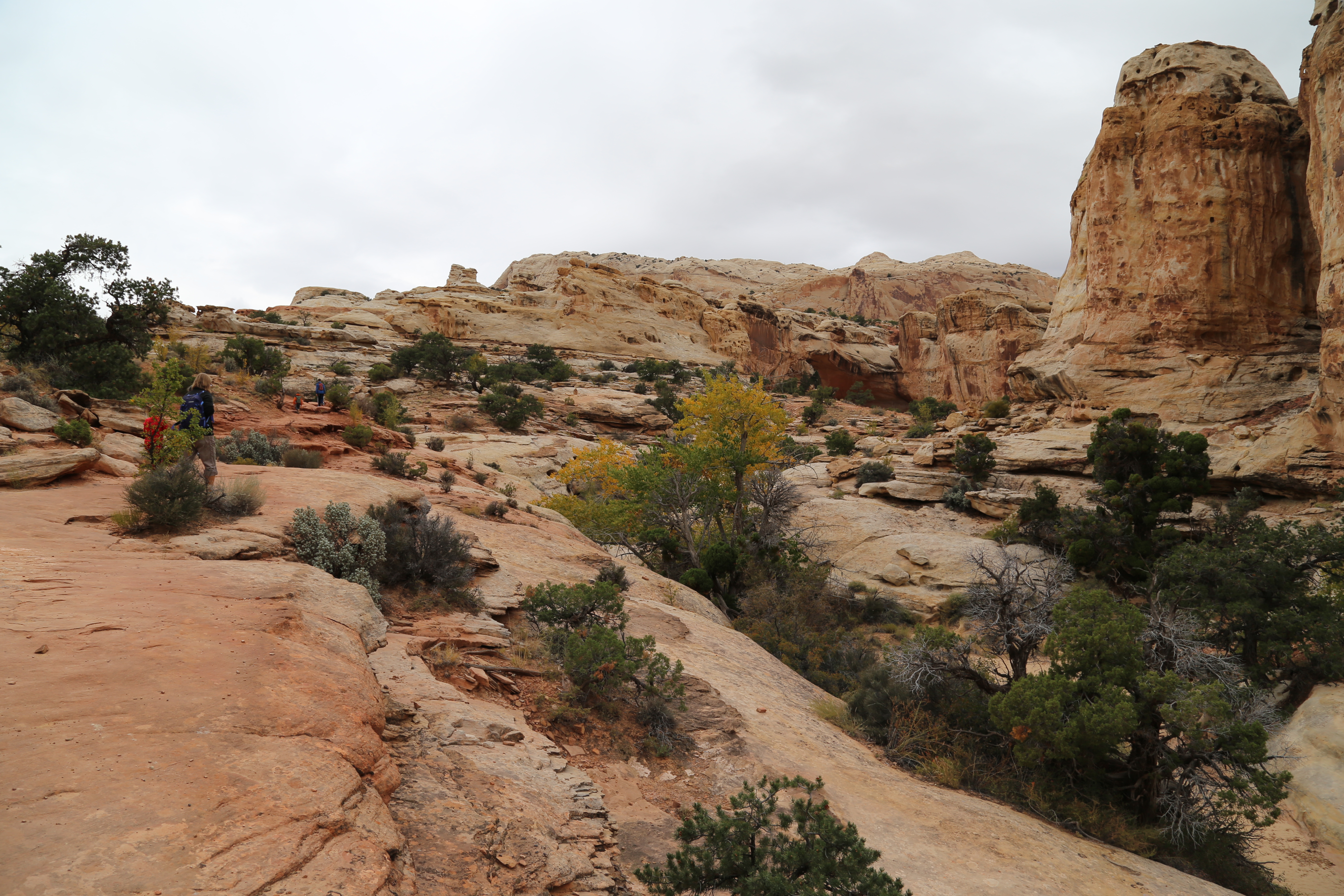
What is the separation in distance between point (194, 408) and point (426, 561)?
443 cm

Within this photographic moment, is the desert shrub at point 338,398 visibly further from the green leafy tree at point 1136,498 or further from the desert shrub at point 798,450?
the green leafy tree at point 1136,498

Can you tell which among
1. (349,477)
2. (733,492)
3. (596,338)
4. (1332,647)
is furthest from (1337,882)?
(596,338)

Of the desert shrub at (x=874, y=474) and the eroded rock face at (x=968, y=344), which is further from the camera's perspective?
the eroded rock face at (x=968, y=344)

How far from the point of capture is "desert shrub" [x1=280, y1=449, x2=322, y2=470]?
44.0ft

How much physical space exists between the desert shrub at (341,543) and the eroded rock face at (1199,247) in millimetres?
28315

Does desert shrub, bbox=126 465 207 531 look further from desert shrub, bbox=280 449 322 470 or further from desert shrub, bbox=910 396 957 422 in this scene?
desert shrub, bbox=910 396 957 422

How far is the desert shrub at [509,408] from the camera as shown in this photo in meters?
29.2

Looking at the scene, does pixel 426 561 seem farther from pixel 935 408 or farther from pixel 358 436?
pixel 935 408

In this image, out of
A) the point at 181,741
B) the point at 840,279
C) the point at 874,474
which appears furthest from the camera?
the point at 840,279

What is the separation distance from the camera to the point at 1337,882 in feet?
25.6

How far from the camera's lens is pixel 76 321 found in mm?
16656

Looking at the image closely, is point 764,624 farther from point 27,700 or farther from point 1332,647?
point 27,700

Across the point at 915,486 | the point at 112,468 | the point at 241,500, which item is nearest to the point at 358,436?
the point at 112,468

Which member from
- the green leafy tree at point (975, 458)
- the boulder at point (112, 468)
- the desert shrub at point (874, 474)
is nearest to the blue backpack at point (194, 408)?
the boulder at point (112, 468)
